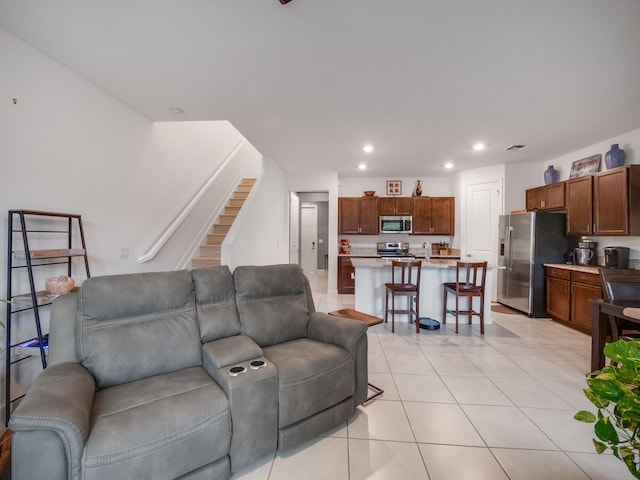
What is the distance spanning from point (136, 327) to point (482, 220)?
5896mm

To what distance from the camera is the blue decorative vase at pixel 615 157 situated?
143 inches

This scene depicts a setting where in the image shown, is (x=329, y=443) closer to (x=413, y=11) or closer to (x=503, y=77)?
(x=413, y=11)

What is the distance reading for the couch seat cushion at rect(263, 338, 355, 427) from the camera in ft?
5.39

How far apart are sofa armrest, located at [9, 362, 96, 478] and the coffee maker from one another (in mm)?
5624

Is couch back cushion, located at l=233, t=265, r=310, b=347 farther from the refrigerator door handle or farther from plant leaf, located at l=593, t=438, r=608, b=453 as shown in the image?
the refrigerator door handle

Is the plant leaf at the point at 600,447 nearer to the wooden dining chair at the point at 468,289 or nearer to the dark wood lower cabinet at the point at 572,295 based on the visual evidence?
the wooden dining chair at the point at 468,289

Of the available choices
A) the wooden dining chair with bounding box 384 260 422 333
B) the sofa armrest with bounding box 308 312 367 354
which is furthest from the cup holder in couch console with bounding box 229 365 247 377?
the wooden dining chair with bounding box 384 260 422 333

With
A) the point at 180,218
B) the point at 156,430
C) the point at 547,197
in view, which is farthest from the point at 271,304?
the point at 547,197

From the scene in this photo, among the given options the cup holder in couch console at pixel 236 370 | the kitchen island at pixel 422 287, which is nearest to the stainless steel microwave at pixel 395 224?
the kitchen island at pixel 422 287

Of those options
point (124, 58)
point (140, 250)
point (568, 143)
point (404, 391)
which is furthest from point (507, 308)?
point (124, 58)

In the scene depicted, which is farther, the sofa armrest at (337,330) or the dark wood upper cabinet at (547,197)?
the dark wood upper cabinet at (547,197)

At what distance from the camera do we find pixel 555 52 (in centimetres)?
205

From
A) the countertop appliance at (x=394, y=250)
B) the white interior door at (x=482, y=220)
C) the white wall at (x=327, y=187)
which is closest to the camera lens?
the white interior door at (x=482, y=220)

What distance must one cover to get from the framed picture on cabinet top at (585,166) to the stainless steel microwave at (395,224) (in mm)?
2751
